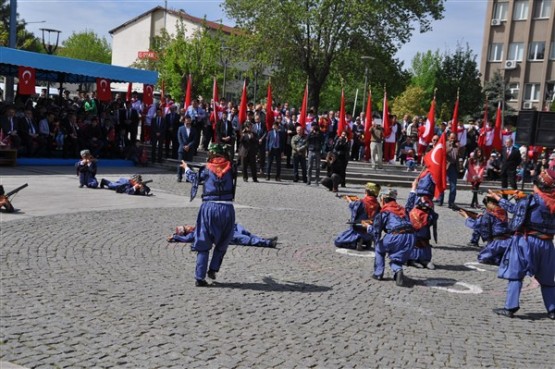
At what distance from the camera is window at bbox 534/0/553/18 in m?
56.1

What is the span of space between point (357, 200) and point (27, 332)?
690 centimetres

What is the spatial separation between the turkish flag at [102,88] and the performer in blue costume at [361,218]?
541 inches

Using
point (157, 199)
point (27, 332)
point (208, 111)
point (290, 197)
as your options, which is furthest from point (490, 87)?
point (27, 332)

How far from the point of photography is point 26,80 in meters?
20.3

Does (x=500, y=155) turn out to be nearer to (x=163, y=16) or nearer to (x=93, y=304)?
(x=93, y=304)

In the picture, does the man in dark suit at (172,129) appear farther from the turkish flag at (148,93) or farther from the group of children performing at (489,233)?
the group of children performing at (489,233)

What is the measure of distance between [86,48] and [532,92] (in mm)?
55210

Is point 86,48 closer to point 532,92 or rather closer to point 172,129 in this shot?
point 532,92

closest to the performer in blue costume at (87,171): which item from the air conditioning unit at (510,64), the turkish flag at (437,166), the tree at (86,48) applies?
the turkish flag at (437,166)

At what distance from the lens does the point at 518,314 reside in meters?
8.42

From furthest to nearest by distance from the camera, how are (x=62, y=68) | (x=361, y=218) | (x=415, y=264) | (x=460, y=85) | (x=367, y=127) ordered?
(x=460, y=85)
(x=367, y=127)
(x=62, y=68)
(x=361, y=218)
(x=415, y=264)

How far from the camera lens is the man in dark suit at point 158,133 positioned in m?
22.9

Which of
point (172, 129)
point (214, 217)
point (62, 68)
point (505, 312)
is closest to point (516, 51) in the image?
point (172, 129)

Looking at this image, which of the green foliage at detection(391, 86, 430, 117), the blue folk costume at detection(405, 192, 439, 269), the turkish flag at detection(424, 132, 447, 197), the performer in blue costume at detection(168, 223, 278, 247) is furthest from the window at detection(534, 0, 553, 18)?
the performer in blue costume at detection(168, 223, 278, 247)
